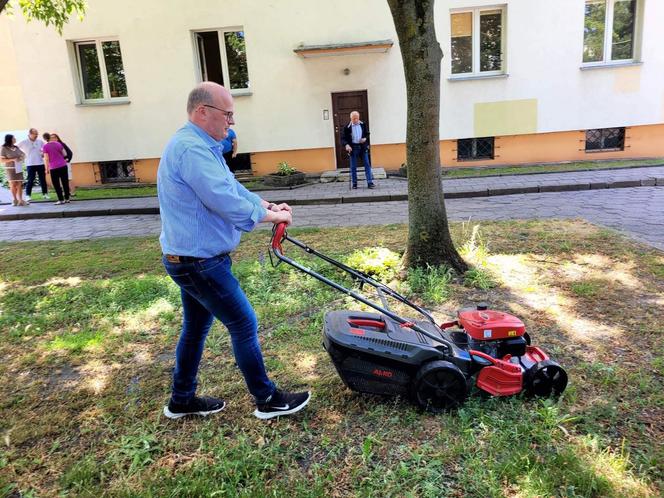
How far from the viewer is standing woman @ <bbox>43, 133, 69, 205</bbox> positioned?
12734 mm

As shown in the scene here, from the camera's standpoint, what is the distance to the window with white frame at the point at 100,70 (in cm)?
1521

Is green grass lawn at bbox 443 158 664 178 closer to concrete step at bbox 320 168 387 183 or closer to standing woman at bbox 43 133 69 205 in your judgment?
concrete step at bbox 320 168 387 183

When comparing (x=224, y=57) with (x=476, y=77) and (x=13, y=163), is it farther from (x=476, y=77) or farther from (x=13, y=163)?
(x=476, y=77)

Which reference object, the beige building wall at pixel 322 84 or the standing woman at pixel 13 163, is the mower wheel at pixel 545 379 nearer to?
the beige building wall at pixel 322 84

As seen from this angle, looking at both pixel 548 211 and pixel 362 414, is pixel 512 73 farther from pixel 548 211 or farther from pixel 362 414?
pixel 362 414

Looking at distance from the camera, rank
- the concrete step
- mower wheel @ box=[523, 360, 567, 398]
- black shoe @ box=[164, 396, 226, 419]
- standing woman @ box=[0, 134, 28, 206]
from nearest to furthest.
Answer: mower wheel @ box=[523, 360, 567, 398]
black shoe @ box=[164, 396, 226, 419]
standing woman @ box=[0, 134, 28, 206]
the concrete step

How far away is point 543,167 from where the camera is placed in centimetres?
1438

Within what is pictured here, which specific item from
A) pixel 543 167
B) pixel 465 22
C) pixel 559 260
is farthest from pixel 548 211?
pixel 465 22

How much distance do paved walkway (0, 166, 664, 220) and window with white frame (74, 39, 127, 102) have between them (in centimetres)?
404

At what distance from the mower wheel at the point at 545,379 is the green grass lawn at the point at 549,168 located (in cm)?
1137

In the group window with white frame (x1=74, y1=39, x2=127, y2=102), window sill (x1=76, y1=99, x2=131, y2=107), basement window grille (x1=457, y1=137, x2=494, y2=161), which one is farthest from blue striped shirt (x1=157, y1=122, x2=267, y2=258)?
window with white frame (x1=74, y1=39, x2=127, y2=102)

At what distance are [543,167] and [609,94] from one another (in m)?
2.86

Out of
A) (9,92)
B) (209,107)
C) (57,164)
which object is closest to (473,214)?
(209,107)

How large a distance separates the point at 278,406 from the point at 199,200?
1344 mm
